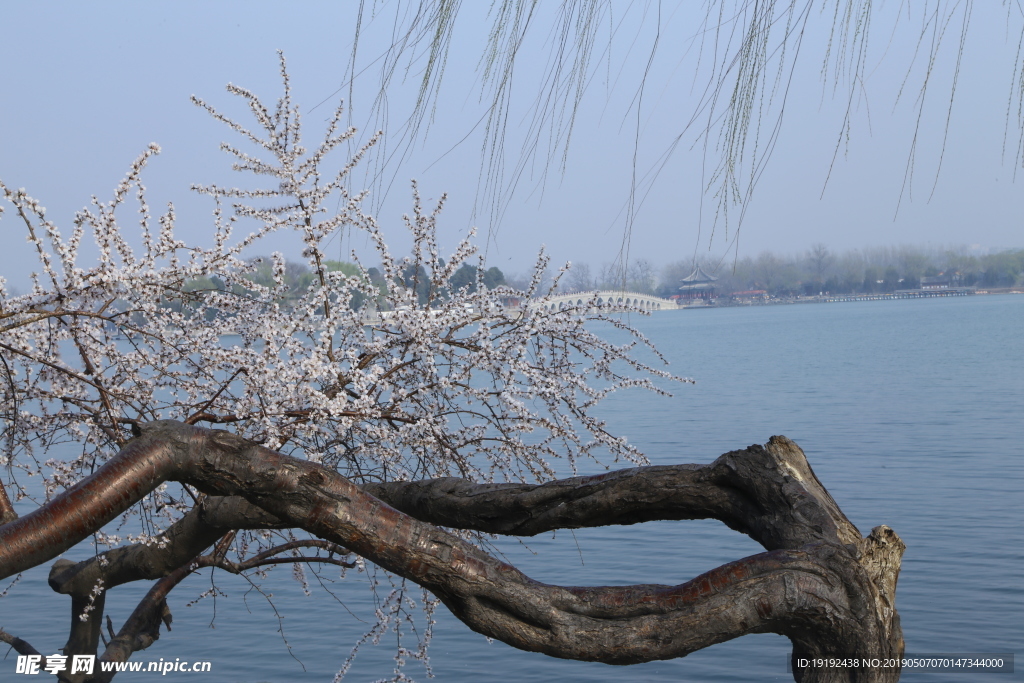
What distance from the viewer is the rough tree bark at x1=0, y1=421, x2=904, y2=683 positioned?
Answer: 1859mm

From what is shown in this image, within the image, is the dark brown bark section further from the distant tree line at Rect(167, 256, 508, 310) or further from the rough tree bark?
the distant tree line at Rect(167, 256, 508, 310)

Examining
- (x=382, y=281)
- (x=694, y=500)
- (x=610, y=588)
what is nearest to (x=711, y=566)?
(x=382, y=281)

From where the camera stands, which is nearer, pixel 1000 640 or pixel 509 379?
pixel 509 379

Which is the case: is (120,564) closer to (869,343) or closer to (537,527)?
(537,527)

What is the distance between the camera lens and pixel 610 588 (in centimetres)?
195

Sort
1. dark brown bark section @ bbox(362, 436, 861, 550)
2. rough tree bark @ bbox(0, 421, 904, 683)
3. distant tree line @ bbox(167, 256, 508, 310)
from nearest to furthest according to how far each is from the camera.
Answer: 1. rough tree bark @ bbox(0, 421, 904, 683)
2. dark brown bark section @ bbox(362, 436, 861, 550)
3. distant tree line @ bbox(167, 256, 508, 310)

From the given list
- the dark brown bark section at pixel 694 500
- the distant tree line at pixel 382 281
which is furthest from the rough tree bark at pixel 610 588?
the distant tree line at pixel 382 281

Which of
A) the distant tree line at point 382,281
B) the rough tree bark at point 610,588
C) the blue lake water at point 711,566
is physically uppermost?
the distant tree line at point 382,281

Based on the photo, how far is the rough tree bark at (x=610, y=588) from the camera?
1.86 meters

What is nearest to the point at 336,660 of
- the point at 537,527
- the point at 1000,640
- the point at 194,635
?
the point at 194,635

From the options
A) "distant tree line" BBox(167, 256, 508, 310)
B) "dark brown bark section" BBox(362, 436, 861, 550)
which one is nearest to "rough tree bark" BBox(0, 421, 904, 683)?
"dark brown bark section" BBox(362, 436, 861, 550)

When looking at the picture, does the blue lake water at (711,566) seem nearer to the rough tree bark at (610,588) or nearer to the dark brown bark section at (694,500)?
the dark brown bark section at (694,500)

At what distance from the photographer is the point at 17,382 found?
4.38 metres

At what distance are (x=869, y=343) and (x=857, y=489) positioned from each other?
49.0 meters
